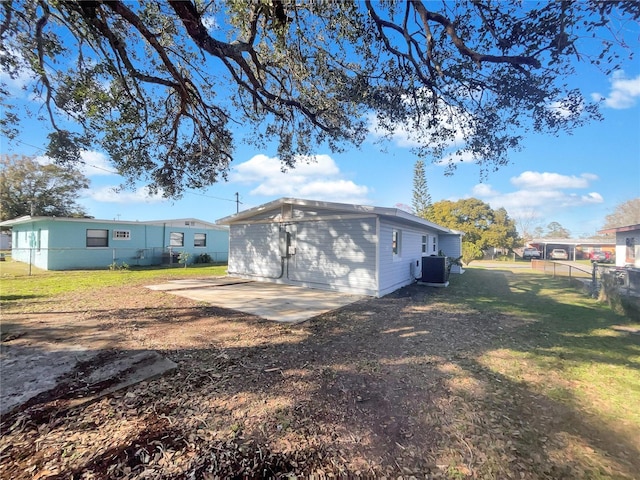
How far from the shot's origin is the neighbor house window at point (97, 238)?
1512 cm

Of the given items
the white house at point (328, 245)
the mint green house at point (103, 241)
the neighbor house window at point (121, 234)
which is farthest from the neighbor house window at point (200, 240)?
the white house at point (328, 245)

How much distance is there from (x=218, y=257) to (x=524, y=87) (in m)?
20.7

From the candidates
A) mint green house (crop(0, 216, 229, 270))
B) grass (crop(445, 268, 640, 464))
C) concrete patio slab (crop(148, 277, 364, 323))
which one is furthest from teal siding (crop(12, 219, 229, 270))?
grass (crop(445, 268, 640, 464))

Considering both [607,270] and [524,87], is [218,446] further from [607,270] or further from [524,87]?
[607,270]

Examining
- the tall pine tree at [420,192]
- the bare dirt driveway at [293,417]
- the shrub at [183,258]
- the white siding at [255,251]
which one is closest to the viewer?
the bare dirt driveway at [293,417]

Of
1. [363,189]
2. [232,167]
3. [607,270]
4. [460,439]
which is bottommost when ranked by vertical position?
[460,439]

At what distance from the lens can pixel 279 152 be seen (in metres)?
8.45

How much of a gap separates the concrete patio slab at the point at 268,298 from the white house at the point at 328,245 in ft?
1.97

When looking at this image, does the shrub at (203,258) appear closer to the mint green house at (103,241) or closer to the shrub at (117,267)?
the mint green house at (103,241)

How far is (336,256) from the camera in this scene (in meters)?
9.36

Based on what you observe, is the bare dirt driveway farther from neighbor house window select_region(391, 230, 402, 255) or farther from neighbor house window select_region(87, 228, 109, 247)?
neighbor house window select_region(87, 228, 109, 247)

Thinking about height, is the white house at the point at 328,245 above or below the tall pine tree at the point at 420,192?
below

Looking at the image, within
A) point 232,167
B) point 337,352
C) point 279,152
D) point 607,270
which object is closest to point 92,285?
point 232,167

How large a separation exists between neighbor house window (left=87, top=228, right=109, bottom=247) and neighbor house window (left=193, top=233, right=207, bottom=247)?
5.20 metres
